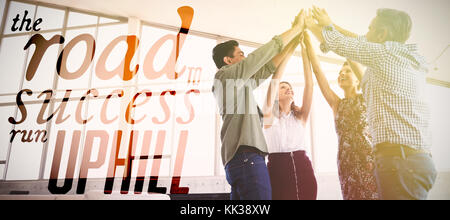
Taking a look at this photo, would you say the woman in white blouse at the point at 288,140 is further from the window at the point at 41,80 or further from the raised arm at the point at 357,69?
the window at the point at 41,80

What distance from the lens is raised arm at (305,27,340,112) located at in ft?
7.17

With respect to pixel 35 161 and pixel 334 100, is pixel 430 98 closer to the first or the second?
A: pixel 334 100

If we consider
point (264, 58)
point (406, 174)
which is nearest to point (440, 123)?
point (406, 174)

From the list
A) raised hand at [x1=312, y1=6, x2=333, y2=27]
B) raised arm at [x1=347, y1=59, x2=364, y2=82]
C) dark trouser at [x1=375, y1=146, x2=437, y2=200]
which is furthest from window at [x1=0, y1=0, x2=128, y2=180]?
dark trouser at [x1=375, y1=146, x2=437, y2=200]

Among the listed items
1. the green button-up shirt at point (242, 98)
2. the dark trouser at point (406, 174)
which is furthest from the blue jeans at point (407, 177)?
the green button-up shirt at point (242, 98)

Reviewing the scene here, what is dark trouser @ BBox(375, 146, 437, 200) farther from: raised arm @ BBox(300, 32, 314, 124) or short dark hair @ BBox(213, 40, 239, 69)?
short dark hair @ BBox(213, 40, 239, 69)

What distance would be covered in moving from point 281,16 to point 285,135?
1097 mm

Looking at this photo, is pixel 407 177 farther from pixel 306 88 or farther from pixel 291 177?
pixel 306 88

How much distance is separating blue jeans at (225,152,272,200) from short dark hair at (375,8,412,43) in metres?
1.42

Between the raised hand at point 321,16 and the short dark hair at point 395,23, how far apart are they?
38cm

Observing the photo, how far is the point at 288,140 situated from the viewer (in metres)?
2.14
